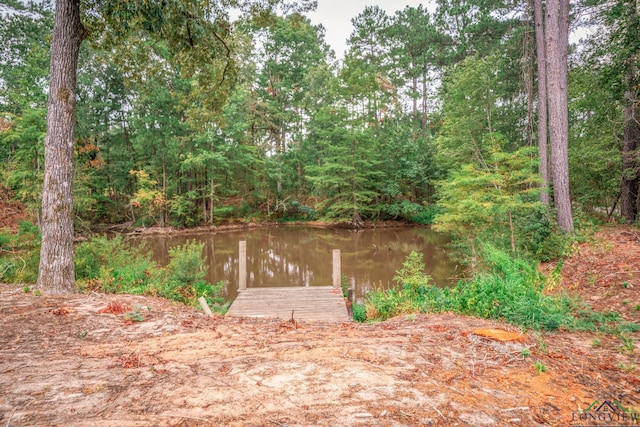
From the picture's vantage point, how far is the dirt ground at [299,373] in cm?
186

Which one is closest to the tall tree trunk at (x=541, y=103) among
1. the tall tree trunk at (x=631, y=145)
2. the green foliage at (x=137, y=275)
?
the tall tree trunk at (x=631, y=145)

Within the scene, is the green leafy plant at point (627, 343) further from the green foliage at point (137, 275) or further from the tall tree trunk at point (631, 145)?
the tall tree trunk at point (631, 145)

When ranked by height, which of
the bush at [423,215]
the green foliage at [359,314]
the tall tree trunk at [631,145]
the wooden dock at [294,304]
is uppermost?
the tall tree trunk at [631,145]

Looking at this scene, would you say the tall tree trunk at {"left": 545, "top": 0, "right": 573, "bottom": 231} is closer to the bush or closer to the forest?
the forest

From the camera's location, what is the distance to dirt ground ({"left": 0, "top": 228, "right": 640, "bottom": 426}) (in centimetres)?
186

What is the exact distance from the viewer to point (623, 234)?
7.83m

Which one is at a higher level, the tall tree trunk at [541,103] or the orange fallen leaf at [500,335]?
the tall tree trunk at [541,103]

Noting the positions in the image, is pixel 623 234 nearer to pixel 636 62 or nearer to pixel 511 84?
pixel 636 62

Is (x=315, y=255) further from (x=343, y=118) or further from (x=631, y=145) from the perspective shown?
(x=631, y=145)

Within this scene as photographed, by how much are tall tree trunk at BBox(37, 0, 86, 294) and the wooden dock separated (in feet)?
9.06

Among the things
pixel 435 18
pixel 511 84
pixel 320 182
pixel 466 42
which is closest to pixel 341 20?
pixel 435 18

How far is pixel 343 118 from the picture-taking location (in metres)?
19.4

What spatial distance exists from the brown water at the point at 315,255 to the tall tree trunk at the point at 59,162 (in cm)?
394

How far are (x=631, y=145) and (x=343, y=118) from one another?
Result: 13.4 m
